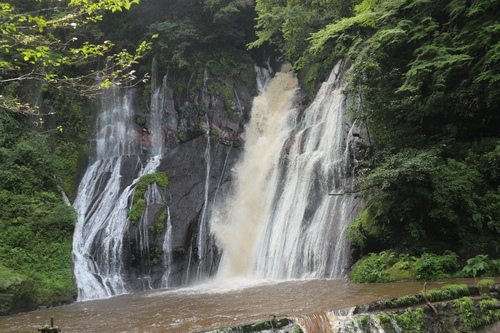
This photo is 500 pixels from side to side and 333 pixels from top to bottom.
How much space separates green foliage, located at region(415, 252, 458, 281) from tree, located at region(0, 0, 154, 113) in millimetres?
7510

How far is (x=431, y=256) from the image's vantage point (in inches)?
331

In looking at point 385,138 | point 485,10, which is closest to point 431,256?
point 385,138

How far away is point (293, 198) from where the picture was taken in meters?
13.8

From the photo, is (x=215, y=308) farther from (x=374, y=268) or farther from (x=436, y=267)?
(x=436, y=267)

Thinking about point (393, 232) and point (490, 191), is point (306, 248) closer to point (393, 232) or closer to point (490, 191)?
point (393, 232)

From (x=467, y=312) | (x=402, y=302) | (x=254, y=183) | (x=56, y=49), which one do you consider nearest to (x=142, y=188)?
(x=254, y=183)

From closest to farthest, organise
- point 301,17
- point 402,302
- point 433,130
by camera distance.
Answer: point 402,302
point 433,130
point 301,17

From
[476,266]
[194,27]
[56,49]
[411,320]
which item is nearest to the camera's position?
[411,320]

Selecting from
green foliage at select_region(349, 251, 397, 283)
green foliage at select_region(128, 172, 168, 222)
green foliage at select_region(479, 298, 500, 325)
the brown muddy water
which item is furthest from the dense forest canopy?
green foliage at select_region(128, 172, 168, 222)

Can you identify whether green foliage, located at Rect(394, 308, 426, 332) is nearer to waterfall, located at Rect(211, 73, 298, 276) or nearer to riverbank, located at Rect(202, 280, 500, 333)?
riverbank, located at Rect(202, 280, 500, 333)

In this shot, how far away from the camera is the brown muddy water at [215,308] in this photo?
6.58 metres

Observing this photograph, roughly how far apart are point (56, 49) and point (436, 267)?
9.39m

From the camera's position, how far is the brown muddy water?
658 centimetres

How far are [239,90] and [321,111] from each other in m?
7.27
